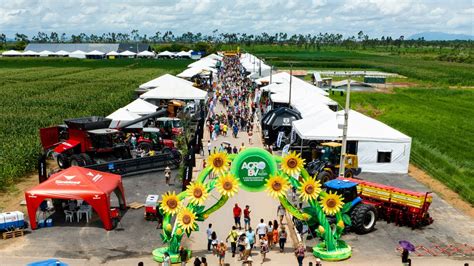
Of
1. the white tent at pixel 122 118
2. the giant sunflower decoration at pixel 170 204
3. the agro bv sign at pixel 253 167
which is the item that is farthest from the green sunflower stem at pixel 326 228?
the white tent at pixel 122 118

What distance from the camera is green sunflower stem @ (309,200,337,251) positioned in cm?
1499

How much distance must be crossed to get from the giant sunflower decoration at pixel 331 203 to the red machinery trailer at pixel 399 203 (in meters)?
3.25

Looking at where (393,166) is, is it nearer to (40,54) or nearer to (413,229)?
(413,229)

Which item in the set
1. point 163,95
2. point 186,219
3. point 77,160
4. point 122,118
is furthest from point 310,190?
point 163,95

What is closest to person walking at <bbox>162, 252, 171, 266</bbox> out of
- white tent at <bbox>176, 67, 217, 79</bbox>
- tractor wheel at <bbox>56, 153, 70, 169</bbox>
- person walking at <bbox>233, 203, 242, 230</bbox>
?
person walking at <bbox>233, 203, 242, 230</bbox>

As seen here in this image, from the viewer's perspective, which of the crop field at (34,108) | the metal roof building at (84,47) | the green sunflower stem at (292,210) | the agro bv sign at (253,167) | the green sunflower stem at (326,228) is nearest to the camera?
the agro bv sign at (253,167)

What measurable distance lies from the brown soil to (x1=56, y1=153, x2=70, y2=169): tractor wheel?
18296mm

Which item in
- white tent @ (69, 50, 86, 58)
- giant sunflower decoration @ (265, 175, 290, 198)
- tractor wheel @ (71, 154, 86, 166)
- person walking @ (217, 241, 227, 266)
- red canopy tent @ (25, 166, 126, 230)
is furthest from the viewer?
white tent @ (69, 50, 86, 58)

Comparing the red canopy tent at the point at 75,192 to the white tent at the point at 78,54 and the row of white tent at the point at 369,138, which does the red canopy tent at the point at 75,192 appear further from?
the white tent at the point at 78,54

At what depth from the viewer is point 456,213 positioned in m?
19.3

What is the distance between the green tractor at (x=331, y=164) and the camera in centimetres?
2174

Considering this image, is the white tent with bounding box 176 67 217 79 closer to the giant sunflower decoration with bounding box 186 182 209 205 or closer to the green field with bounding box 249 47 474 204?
the green field with bounding box 249 47 474 204

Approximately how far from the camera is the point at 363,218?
54.8 feet

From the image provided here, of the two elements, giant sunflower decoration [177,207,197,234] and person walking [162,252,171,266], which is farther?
giant sunflower decoration [177,207,197,234]
